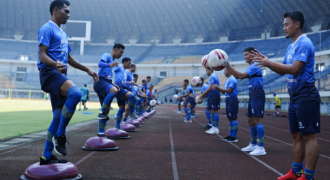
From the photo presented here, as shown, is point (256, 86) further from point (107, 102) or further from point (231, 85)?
point (107, 102)

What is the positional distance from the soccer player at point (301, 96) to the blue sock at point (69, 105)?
89.8 inches

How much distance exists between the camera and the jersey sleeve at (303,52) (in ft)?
9.83

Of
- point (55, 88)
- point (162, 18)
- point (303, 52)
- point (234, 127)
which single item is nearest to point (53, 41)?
point (55, 88)

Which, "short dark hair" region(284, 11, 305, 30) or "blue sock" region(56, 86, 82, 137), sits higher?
"short dark hair" region(284, 11, 305, 30)

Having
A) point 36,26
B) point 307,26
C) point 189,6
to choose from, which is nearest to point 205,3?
point 189,6

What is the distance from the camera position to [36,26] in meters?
55.8

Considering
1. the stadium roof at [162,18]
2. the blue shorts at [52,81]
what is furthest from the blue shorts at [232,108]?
the stadium roof at [162,18]

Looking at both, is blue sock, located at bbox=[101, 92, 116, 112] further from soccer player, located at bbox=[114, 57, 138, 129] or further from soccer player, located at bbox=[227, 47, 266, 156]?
soccer player, located at bbox=[227, 47, 266, 156]

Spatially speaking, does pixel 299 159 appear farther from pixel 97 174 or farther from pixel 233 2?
pixel 233 2

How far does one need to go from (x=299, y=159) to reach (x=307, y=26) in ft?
154

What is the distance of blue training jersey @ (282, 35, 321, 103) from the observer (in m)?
3.01

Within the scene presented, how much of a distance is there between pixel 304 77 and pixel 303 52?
31 centimetres

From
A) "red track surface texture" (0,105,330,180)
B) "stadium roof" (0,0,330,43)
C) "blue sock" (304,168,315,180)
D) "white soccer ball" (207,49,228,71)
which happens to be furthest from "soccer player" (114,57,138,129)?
"stadium roof" (0,0,330,43)

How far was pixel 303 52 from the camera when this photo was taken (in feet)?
9.90
